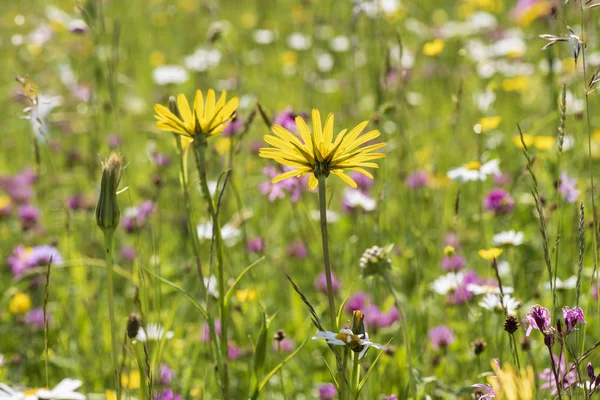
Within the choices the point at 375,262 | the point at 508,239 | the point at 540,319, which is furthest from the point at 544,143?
the point at 540,319

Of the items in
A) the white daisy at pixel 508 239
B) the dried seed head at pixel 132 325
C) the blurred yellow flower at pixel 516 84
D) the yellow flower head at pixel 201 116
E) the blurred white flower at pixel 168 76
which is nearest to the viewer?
the yellow flower head at pixel 201 116

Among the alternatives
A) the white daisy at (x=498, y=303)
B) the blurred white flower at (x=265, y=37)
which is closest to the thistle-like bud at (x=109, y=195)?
the white daisy at (x=498, y=303)

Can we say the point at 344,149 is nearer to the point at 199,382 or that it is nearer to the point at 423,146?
the point at 199,382

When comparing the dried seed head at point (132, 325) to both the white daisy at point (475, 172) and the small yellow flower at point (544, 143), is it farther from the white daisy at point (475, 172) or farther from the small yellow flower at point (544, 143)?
the small yellow flower at point (544, 143)

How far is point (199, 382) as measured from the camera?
5.41 ft

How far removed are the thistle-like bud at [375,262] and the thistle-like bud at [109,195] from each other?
466mm

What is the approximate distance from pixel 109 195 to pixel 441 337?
2.86 ft

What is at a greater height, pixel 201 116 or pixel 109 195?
pixel 201 116

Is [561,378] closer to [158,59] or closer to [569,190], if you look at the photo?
[569,190]

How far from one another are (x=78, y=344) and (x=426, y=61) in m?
2.73

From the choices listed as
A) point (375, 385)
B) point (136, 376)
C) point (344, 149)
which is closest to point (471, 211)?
point (375, 385)

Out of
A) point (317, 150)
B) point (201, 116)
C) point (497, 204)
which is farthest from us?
point (497, 204)

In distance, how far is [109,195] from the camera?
3.11 ft

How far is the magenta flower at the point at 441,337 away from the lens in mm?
1495
